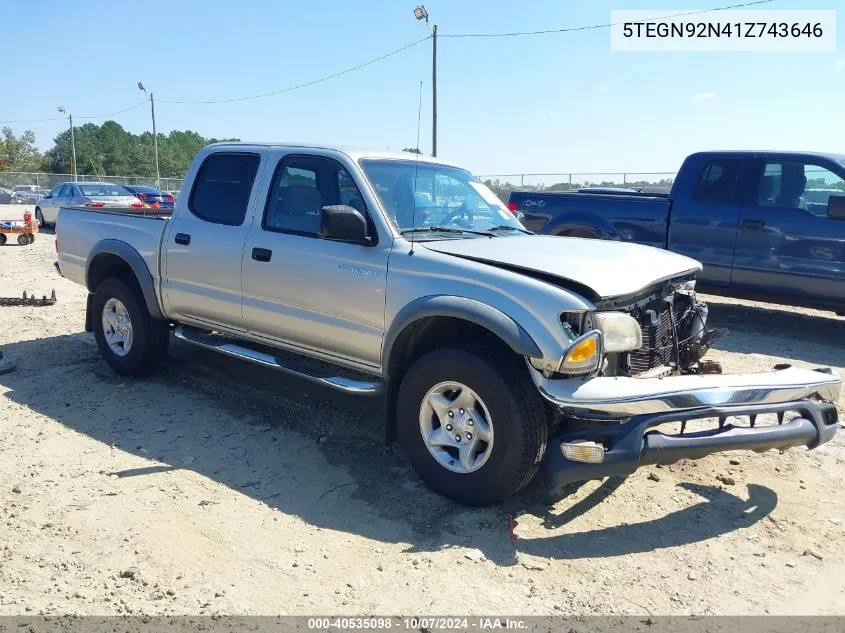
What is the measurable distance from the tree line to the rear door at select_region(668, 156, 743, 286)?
7562 centimetres

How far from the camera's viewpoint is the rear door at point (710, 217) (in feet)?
26.4

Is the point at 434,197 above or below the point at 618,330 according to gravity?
above

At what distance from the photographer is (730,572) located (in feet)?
10.6

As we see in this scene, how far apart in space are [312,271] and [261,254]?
0.54 meters

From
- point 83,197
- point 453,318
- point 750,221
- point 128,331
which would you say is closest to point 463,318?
point 453,318

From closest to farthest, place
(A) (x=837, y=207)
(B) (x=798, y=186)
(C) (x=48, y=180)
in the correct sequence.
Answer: (A) (x=837, y=207) → (B) (x=798, y=186) → (C) (x=48, y=180)

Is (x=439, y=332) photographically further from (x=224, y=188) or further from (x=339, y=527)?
(x=224, y=188)

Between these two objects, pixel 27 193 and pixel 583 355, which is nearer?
pixel 583 355

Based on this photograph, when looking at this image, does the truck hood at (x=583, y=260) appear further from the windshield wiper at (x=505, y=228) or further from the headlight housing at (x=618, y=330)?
the windshield wiper at (x=505, y=228)

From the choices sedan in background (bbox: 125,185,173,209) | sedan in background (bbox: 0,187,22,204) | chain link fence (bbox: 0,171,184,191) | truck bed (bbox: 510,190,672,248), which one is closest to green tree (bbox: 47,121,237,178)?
chain link fence (bbox: 0,171,184,191)

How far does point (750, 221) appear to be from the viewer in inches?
310

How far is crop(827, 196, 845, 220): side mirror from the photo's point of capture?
7.24m

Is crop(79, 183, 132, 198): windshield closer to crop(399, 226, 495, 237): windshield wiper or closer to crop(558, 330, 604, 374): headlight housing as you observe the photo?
crop(399, 226, 495, 237): windshield wiper

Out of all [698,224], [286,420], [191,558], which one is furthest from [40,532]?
[698,224]
